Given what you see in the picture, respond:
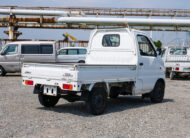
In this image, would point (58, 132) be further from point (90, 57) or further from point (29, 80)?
point (90, 57)

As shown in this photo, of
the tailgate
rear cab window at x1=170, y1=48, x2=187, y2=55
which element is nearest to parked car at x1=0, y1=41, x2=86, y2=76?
rear cab window at x1=170, y1=48, x2=187, y2=55

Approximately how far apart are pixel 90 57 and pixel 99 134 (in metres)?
3.80

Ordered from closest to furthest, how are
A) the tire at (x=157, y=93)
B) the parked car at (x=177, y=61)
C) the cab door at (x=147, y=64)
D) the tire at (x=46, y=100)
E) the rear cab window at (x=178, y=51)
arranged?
the tire at (x=46, y=100), the cab door at (x=147, y=64), the tire at (x=157, y=93), the parked car at (x=177, y=61), the rear cab window at (x=178, y=51)

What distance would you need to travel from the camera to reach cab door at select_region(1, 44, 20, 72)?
1633cm

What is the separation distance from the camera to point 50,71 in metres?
6.60

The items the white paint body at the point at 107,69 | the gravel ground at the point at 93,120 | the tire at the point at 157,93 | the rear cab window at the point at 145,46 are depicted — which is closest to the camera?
the gravel ground at the point at 93,120

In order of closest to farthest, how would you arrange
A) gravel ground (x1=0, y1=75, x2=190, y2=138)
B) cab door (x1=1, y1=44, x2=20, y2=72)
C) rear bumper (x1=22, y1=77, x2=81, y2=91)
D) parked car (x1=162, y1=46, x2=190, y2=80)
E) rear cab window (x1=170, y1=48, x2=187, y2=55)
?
gravel ground (x1=0, y1=75, x2=190, y2=138) < rear bumper (x1=22, y1=77, x2=81, y2=91) < parked car (x1=162, y1=46, x2=190, y2=80) < cab door (x1=1, y1=44, x2=20, y2=72) < rear cab window (x1=170, y1=48, x2=187, y2=55)

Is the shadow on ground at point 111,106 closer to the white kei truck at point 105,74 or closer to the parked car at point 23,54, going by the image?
the white kei truck at point 105,74

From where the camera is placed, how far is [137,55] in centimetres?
784

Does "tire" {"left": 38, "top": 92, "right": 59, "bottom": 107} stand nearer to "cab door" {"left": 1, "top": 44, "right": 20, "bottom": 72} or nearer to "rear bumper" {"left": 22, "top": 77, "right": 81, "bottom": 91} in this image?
"rear bumper" {"left": 22, "top": 77, "right": 81, "bottom": 91}

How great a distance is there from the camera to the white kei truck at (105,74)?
21.0ft

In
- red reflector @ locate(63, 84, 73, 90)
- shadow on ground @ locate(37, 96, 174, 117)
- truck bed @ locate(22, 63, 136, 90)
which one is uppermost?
truck bed @ locate(22, 63, 136, 90)

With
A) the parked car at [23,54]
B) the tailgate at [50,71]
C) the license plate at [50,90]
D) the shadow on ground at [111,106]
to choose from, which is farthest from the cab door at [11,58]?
the license plate at [50,90]

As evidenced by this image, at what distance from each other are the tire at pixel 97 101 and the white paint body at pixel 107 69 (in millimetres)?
198
